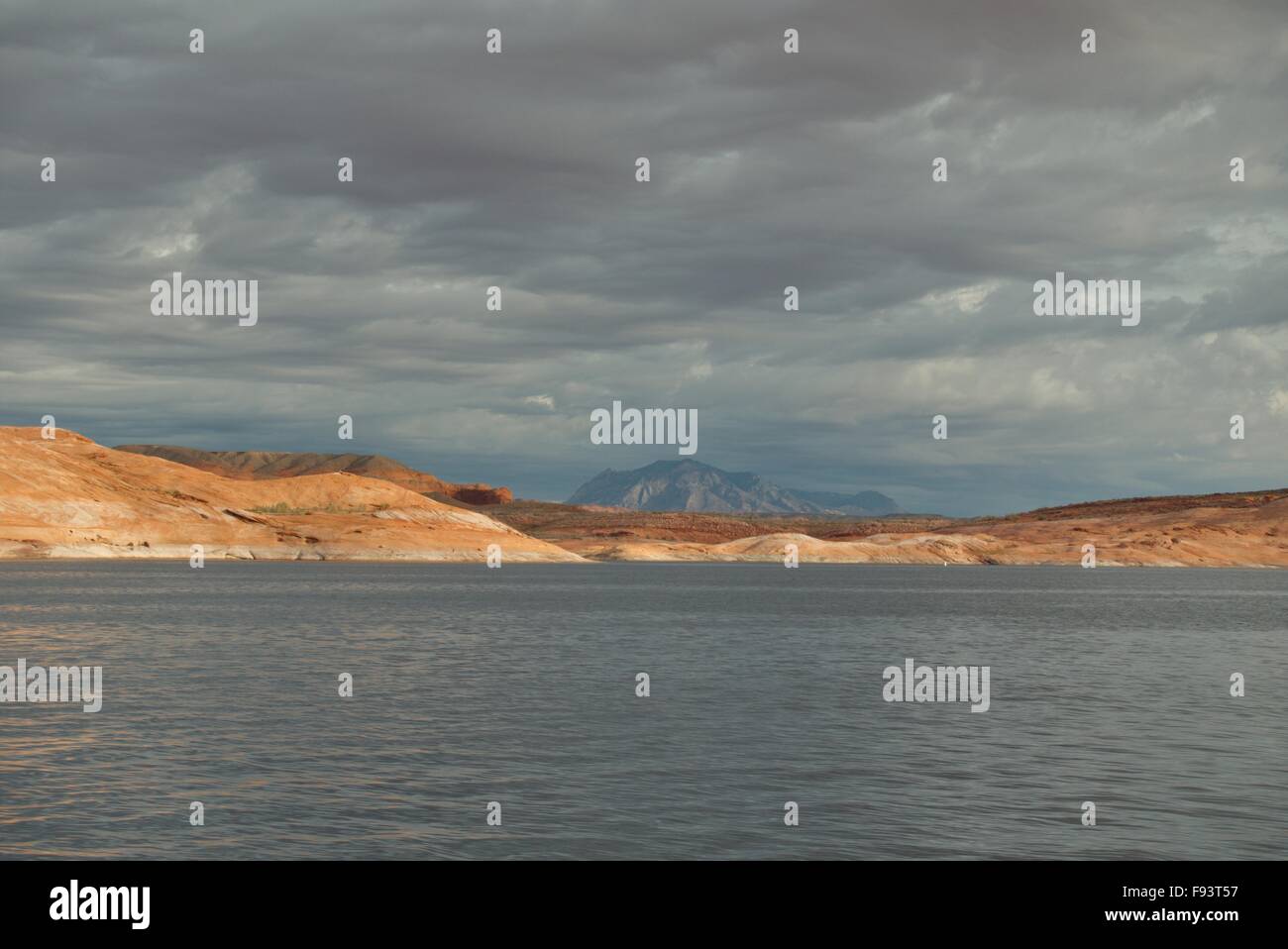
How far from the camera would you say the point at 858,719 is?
36.3 m

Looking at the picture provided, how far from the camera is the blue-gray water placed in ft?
69.2

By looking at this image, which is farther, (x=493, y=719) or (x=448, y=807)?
(x=493, y=719)

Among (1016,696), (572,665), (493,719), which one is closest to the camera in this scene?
(493,719)

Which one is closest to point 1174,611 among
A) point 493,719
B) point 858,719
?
point 858,719

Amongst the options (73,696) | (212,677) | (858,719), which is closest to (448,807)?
(858,719)

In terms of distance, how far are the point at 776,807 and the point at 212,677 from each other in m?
28.3

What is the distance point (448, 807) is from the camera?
23.0m

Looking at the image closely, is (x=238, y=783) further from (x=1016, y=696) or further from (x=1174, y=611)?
(x=1174, y=611)

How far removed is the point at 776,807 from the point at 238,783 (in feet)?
37.7

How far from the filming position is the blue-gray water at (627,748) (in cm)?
2108

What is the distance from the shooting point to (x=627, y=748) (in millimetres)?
30500
